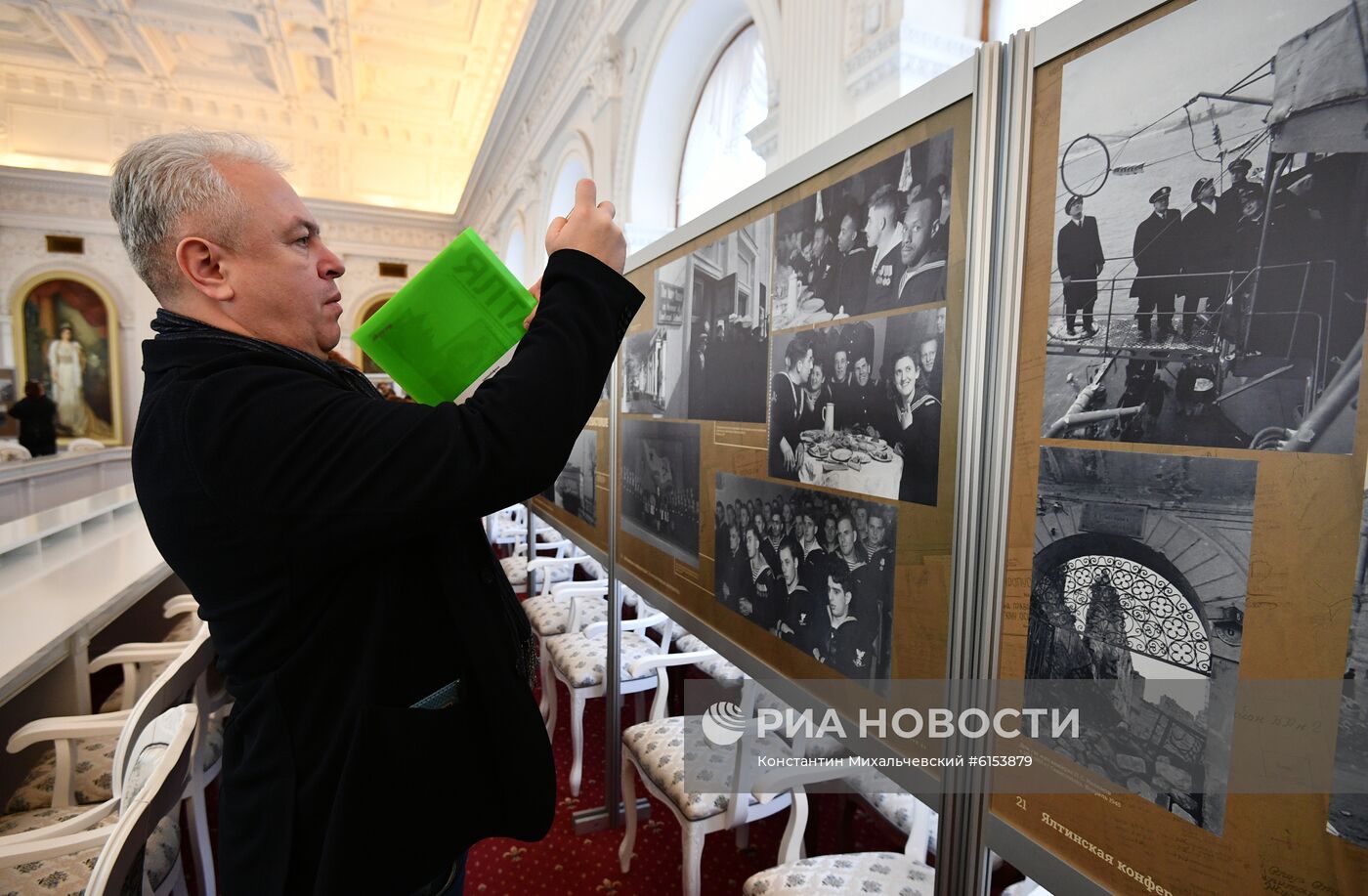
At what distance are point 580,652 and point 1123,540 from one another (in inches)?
113

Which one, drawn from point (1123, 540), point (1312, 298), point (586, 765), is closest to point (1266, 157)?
point (1312, 298)

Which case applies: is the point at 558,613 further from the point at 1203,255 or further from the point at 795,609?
the point at 1203,255

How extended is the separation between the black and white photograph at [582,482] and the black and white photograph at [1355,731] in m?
2.34

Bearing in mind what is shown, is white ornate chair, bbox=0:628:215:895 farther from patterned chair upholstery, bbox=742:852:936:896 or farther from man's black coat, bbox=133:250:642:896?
patterned chair upholstery, bbox=742:852:936:896

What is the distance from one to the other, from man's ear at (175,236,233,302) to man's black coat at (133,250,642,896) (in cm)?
9

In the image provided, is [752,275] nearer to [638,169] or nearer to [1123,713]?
[1123,713]

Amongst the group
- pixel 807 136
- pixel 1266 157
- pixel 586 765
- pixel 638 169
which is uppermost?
pixel 638 169

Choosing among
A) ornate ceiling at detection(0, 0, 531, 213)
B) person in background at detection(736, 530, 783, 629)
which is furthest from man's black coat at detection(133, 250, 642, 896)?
ornate ceiling at detection(0, 0, 531, 213)

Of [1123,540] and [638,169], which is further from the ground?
[638,169]

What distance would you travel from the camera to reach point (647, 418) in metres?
2.23

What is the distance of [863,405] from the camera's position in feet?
4.10

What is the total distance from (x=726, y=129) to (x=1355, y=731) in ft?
15.0

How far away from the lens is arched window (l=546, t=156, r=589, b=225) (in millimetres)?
6824

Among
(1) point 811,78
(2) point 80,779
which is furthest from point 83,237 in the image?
(1) point 811,78
